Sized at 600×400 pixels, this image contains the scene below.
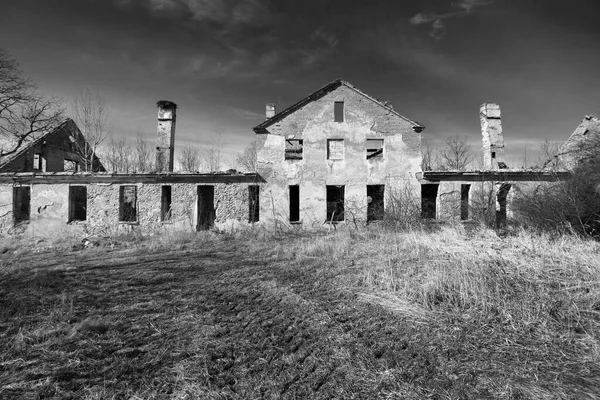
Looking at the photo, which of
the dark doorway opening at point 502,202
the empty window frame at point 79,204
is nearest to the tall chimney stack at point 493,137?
the dark doorway opening at point 502,202

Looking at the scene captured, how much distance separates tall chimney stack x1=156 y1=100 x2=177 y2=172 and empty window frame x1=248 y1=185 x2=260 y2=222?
5.56m

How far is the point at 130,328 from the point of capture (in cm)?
399

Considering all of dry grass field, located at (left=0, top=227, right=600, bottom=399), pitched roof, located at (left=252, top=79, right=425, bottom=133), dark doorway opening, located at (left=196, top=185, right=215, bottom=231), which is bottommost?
dry grass field, located at (left=0, top=227, right=600, bottom=399)

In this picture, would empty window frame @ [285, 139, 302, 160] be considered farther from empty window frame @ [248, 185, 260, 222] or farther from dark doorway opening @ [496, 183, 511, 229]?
dark doorway opening @ [496, 183, 511, 229]

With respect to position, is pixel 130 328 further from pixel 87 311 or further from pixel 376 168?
pixel 376 168

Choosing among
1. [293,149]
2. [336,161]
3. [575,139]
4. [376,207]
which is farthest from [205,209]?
[575,139]

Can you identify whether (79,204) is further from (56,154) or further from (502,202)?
(502,202)

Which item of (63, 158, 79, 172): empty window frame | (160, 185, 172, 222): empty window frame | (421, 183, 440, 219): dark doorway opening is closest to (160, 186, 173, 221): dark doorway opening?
(160, 185, 172, 222): empty window frame

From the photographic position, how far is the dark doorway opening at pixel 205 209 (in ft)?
52.7

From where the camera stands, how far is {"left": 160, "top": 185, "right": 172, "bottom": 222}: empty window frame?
611 inches

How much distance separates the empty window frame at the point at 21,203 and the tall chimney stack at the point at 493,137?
27.2 metres

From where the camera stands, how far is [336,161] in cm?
1612

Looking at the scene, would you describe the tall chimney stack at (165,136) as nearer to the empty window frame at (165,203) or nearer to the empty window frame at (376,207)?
the empty window frame at (165,203)

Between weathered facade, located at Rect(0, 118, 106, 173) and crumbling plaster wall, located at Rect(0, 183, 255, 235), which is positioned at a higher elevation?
weathered facade, located at Rect(0, 118, 106, 173)
